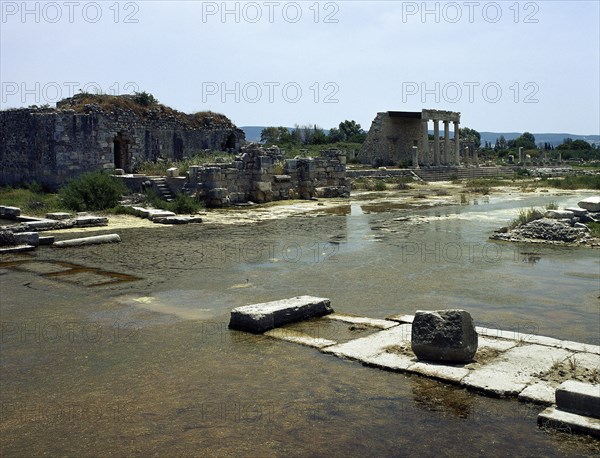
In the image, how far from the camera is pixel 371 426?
4.67 metres

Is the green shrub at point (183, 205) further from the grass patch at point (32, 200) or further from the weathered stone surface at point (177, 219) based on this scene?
the grass patch at point (32, 200)

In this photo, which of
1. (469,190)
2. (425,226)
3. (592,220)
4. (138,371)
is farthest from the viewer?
(469,190)

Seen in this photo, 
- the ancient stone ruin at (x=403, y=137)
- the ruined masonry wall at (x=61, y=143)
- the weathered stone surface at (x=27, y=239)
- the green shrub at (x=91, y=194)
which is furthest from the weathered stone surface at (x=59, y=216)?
the ancient stone ruin at (x=403, y=137)

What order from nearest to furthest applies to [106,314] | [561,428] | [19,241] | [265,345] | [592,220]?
1. [561,428]
2. [265,345]
3. [106,314]
4. [19,241]
5. [592,220]

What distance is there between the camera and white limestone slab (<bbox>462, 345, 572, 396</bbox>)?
532cm

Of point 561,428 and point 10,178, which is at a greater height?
point 10,178

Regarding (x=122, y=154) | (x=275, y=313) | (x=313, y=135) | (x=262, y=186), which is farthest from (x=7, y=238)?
(x=313, y=135)

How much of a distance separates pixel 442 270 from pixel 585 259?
3316 mm

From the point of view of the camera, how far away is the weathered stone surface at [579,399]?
461 centimetres

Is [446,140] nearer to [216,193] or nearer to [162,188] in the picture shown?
[216,193]

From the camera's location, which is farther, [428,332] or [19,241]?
[19,241]

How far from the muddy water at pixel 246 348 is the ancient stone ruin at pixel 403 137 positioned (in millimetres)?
34153

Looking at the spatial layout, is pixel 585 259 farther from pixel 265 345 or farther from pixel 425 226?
pixel 265 345

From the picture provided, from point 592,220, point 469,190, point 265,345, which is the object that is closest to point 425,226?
point 592,220
